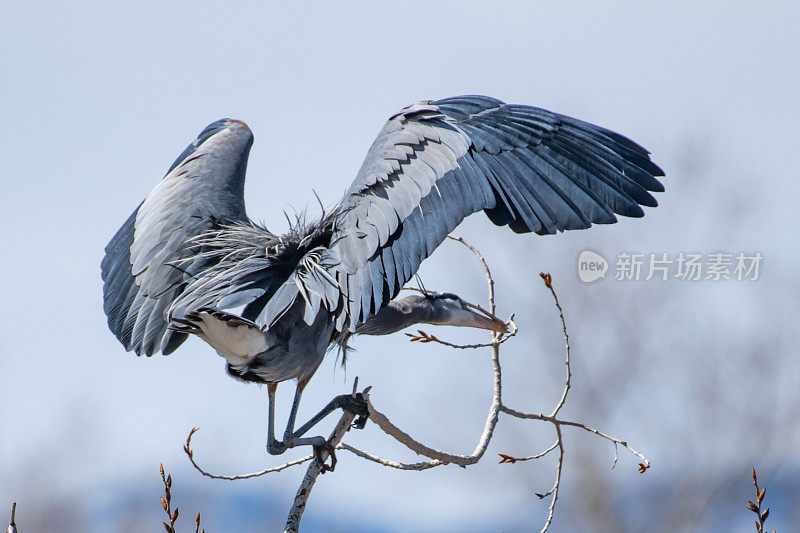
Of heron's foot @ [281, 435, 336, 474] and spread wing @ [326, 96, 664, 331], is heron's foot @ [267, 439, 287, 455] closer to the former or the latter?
heron's foot @ [281, 435, 336, 474]

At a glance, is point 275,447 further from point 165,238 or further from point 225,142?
point 225,142

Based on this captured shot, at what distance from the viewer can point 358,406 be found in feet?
10.5

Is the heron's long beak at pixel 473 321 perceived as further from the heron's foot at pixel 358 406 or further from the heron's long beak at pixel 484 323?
the heron's foot at pixel 358 406

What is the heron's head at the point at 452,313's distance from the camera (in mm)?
3887

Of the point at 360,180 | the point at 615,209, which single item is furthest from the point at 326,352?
the point at 615,209

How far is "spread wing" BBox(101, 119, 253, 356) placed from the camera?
3449 mm

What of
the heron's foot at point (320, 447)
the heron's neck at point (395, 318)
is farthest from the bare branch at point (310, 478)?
the heron's neck at point (395, 318)

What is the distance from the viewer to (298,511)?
2.74 metres

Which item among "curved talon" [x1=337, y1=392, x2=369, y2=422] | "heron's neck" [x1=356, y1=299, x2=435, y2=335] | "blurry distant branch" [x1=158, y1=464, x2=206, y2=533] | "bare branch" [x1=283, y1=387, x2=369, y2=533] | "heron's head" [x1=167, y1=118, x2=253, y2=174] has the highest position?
"heron's head" [x1=167, y1=118, x2=253, y2=174]

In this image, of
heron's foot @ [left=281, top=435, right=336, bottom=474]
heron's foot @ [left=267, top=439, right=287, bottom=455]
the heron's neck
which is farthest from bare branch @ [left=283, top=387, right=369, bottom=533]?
the heron's neck

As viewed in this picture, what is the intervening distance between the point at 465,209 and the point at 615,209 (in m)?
0.60

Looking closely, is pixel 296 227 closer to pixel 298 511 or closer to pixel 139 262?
pixel 139 262

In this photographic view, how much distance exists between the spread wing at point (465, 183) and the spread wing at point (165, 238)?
65 cm

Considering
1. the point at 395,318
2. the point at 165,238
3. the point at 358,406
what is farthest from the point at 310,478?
the point at 165,238
